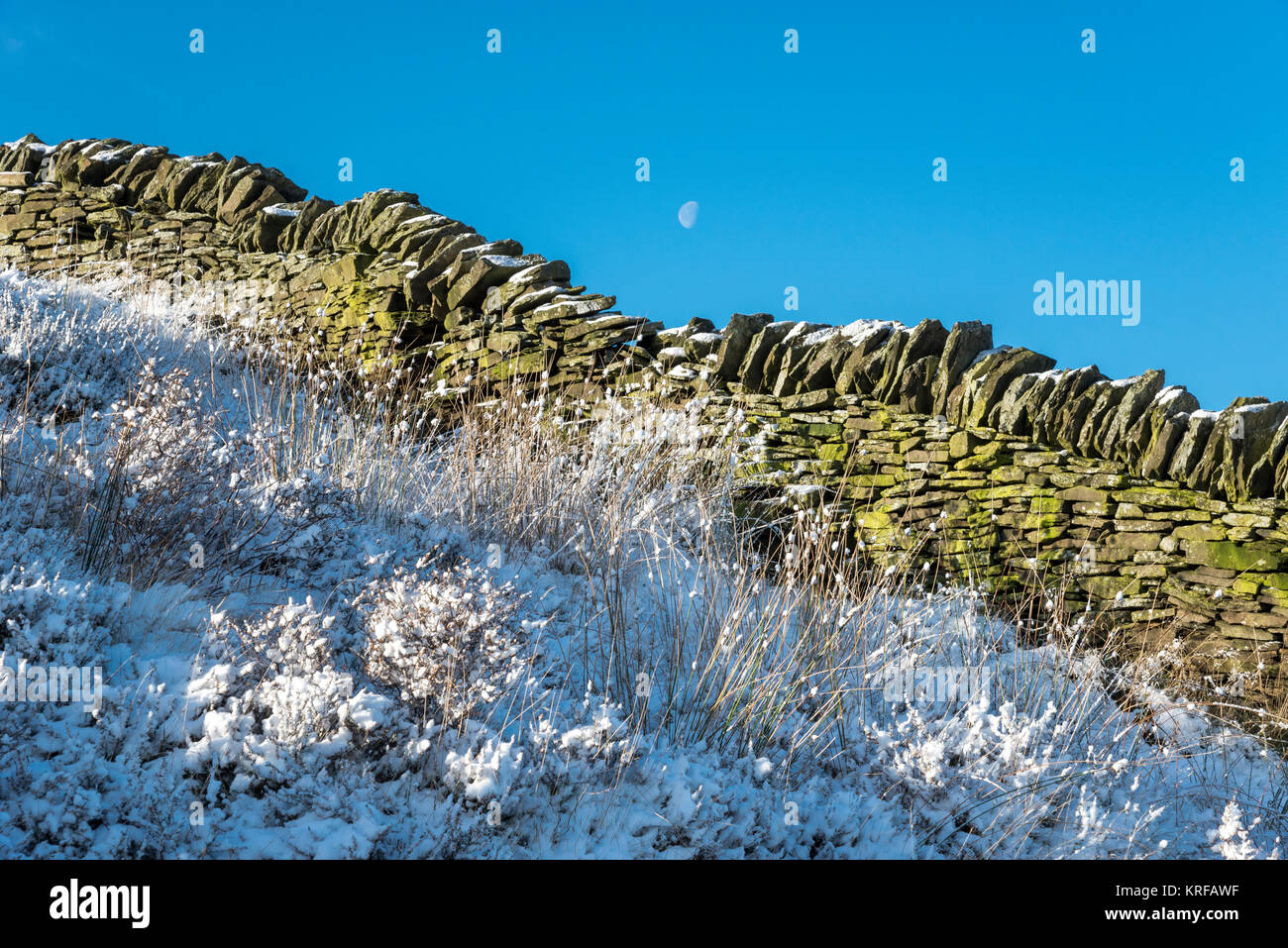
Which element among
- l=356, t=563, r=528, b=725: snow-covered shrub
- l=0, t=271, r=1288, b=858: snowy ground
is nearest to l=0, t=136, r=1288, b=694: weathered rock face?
l=0, t=271, r=1288, b=858: snowy ground

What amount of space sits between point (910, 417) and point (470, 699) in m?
4.41

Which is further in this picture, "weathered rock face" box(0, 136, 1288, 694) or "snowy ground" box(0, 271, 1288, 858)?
"weathered rock face" box(0, 136, 1288, 694)

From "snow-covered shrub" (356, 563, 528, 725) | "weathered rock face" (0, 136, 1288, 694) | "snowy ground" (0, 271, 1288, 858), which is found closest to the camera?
"snowy ground" (0, 271, 1288, 858)

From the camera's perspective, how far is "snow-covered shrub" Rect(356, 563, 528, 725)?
254 cm

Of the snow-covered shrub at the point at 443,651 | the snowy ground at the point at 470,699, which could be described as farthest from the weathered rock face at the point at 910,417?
the snow-covered shrub at the point at 443,651

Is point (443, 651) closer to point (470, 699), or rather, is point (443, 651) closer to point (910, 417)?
point (470, 699)

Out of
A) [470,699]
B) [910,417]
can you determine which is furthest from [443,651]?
[910,417]

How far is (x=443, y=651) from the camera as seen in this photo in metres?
2.57

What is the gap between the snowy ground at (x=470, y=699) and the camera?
221cm

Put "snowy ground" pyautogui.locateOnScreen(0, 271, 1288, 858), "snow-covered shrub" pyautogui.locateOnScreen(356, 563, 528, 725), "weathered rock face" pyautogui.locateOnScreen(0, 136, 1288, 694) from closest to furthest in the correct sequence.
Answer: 1. "snowy ground" pyautogui.locateOnScreen(0, 271, 1288, 858)
2. "snow-covered shrub" pyautogui.locateOnScreen(356, 563, 528, 725)
3. "weathered rock face" pyautogui.locateOnScreen(0, 136, 1288, 694)

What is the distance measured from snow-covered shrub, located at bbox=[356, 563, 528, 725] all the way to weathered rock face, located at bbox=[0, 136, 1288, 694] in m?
2.71

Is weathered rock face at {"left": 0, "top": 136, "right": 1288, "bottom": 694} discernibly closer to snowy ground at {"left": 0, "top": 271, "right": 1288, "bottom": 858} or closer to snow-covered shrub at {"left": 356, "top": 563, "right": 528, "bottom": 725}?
snowy ground at {"left": 0, "top": 271, "right": 1288, "bottom": 858}

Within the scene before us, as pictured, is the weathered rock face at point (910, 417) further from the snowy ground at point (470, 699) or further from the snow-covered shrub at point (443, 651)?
the snow-covered shrub at point (443, 651)
